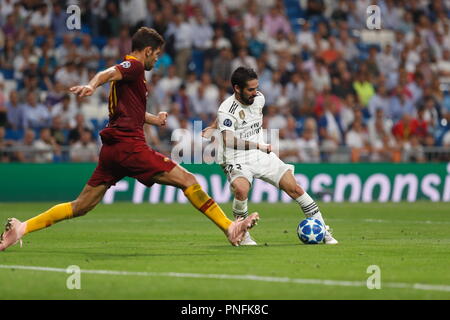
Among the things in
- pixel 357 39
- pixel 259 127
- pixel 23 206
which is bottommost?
pixel 23 206

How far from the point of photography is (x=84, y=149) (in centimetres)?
2431

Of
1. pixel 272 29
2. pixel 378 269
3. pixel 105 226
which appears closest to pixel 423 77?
pixel 272 29

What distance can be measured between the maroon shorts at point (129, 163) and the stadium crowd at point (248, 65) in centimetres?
1232

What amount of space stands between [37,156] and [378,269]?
15.4 meters

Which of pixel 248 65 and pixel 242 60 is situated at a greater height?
pixel 242 60

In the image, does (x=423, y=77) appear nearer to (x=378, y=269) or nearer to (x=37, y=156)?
(x=37, y=156)

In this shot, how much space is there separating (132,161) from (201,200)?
0.93 m

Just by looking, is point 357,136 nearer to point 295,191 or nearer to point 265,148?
point 295,191

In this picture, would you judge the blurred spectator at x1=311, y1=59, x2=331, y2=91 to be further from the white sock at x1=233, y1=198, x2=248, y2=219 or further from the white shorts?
the white sock at x1=233, y1=198, x2=248, y2=219

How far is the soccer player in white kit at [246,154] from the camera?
1312 cm

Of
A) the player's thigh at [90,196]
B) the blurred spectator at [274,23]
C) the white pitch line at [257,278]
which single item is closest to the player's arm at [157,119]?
the player's thigh at [90,196]

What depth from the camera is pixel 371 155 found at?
26516 mm

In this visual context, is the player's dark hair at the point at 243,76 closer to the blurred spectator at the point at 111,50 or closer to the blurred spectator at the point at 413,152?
the blurred spectator at the point at 111,50

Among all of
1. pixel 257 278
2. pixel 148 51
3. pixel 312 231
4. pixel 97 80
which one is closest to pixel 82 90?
pixel 97 80
